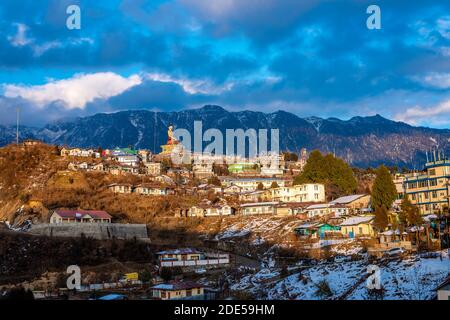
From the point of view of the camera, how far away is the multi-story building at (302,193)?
66.7 metres

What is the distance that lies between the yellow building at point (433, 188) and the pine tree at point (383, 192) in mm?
3322

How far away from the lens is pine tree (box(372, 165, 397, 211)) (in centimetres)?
5434

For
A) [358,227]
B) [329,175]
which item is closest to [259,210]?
[329,175]

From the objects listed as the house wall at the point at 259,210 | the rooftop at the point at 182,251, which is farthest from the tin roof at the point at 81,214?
the house wall at the point at 259,210

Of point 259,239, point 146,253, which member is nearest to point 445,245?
point 259,239

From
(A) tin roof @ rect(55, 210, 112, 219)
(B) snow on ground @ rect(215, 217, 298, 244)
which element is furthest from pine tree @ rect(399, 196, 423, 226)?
(A) tin roof @ rect(55, 210, 112, 219)

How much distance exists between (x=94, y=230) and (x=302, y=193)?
993 inches

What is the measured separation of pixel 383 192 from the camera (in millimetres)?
54562

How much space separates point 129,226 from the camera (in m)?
58.3

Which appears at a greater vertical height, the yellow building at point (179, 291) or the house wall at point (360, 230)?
the house wall at point (360, 230)

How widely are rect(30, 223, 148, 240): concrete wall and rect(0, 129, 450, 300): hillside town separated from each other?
100mm

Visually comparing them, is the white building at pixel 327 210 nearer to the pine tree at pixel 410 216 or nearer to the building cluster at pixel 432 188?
→ the building cluster at pixel 432 188
